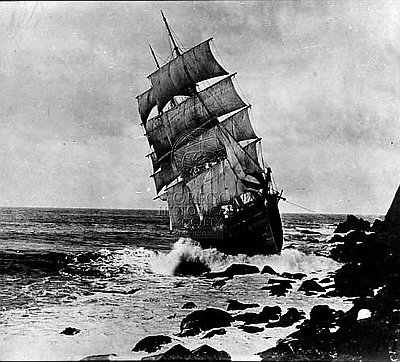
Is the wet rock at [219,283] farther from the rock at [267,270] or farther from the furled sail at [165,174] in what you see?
the furled sail at [165,174]

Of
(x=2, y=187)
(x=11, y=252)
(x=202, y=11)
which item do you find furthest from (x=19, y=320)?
(x=202, y=11)

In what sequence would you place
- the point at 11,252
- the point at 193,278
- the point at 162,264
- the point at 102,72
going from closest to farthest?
the point at 102,72, the point at 193,278, the point at 162,264, the point at 11,252

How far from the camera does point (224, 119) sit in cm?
1156

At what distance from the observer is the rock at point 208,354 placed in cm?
520

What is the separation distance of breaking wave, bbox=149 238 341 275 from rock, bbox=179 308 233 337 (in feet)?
4.17

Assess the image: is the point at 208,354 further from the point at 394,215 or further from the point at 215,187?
the point at 215,187

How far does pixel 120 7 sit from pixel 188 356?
415 cm

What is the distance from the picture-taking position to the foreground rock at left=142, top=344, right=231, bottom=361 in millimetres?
5195

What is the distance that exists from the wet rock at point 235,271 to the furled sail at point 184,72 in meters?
2.91

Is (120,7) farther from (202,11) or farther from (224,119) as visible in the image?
(224,119)

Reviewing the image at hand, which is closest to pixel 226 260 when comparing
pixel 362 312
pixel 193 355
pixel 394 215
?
pixel 362 312

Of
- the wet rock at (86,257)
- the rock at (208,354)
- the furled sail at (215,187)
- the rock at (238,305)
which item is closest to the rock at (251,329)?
the rock at (238,305)

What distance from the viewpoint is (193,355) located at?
5.25m

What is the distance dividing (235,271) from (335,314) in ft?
5.63
